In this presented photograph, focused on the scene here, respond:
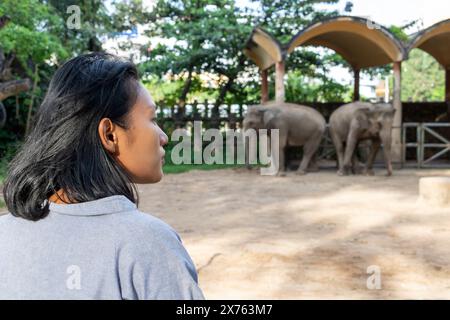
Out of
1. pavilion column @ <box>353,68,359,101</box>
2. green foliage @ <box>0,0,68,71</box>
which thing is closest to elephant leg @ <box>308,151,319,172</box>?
pavilion column @ <box>353,68,359,101</box>

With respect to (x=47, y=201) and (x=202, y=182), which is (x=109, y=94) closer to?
(x=47, y=201)

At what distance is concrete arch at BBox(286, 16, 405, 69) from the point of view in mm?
13062

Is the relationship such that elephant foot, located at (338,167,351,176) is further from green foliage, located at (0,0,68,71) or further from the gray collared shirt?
the gray collared shirt

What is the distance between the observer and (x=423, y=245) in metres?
5.58

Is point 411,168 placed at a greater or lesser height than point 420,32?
lesser

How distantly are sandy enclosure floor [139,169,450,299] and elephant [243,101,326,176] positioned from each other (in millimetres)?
2068

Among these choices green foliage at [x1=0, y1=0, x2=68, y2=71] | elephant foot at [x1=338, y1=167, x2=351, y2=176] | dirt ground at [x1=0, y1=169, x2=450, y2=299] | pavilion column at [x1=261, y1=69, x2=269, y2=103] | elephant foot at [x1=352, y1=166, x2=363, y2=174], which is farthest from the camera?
→ pavilion column at [x1=261, y1=69, x2=269, y2=103]

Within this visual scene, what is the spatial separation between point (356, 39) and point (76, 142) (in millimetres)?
14641

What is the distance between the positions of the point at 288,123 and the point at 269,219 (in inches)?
227

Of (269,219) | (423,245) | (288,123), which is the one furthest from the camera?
(288,123)

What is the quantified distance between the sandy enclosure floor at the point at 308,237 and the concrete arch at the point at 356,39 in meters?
4.14

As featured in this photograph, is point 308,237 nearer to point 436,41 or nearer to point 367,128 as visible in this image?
point 367,128

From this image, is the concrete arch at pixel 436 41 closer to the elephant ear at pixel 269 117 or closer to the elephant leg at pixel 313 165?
the elephant leg at pixel 313 165

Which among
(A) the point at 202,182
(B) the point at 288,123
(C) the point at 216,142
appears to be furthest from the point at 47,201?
(C) the point at 216,142
